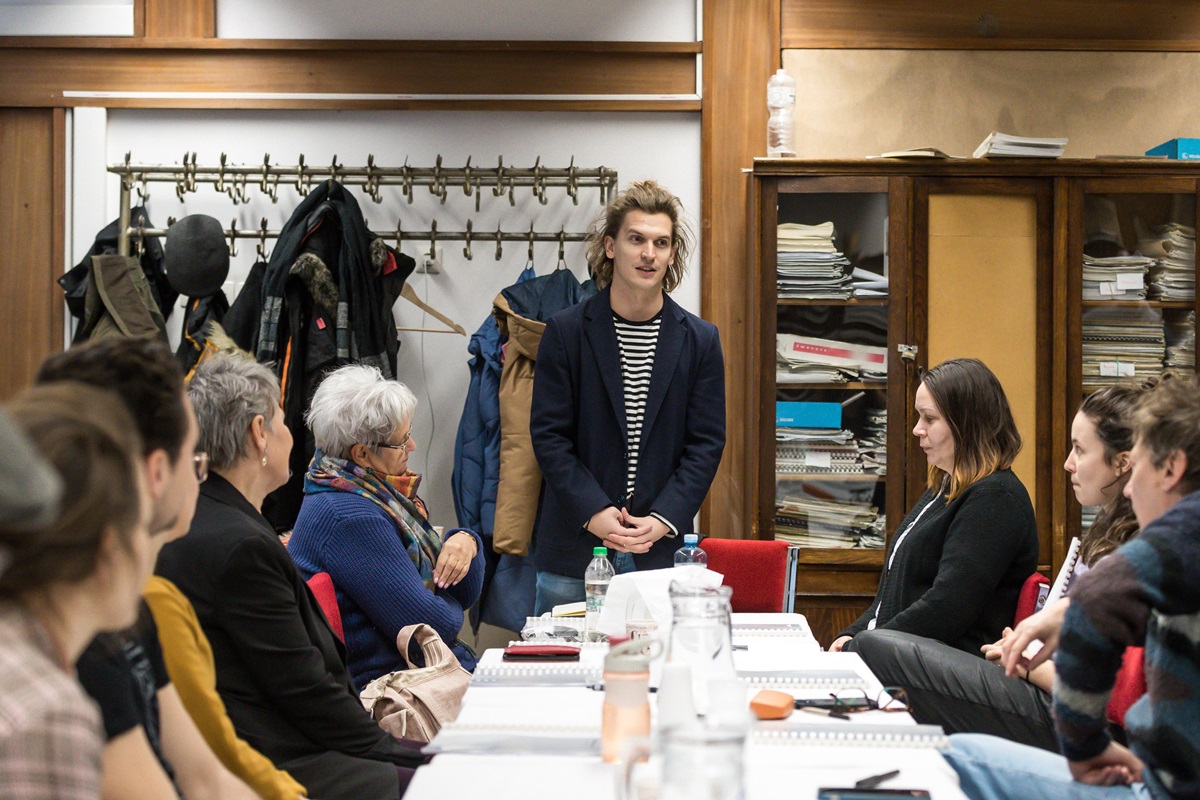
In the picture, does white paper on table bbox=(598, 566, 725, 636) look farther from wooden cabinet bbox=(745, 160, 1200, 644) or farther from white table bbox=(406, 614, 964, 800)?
wooden cabinet bbox=(745, 160, 1200, 644)

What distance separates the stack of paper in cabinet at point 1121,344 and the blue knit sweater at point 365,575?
263 cm

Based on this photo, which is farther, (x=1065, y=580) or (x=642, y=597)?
(x=1065, y=580)

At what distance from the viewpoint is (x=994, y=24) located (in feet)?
13.8

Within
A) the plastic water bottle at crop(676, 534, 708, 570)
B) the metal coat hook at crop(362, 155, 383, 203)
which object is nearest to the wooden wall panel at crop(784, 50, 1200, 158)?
the metal coat hook at crop(362, 155, 383, 203)

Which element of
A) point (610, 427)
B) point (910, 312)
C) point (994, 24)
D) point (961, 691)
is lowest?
point (961, 691)

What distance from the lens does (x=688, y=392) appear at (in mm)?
3375

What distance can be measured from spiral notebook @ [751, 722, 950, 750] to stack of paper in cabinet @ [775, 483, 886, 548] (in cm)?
231

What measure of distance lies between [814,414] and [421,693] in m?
2.11

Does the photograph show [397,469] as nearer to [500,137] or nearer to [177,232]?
[177,232]

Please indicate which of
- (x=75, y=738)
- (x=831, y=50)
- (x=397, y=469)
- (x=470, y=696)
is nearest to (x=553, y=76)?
(x=831, y=50)

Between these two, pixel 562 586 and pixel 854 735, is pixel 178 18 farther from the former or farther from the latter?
pixel 854 735

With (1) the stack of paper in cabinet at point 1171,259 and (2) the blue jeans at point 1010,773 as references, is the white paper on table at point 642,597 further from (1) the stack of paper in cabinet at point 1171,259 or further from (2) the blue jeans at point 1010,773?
(1) the stack of paper in cabinet at point 1171,259

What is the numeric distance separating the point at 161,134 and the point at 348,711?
9.87 feet

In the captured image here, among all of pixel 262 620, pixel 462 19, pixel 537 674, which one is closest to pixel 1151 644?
pixel 537 674
